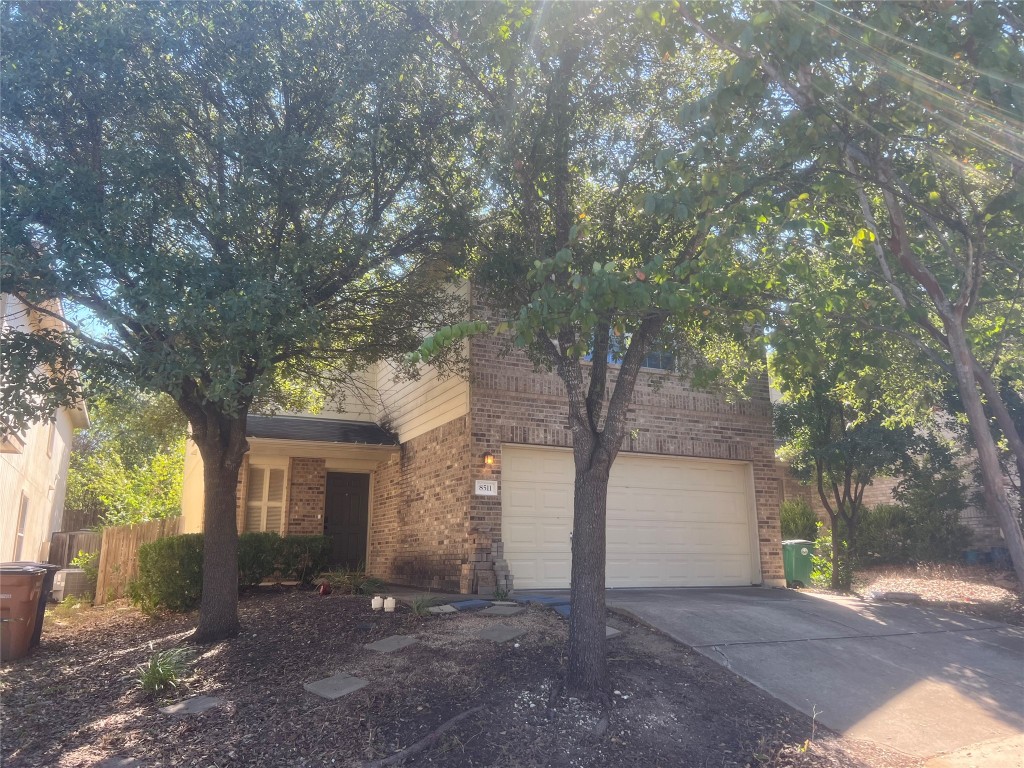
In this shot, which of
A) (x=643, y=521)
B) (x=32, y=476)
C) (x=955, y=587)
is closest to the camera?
(x=643, y=521)

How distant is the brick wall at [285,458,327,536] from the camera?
46.6 feet

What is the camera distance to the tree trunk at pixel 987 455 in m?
5.03

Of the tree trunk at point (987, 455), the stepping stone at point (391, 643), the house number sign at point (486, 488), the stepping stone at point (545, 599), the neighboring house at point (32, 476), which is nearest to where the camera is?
the tree trunk at point (987, 455)

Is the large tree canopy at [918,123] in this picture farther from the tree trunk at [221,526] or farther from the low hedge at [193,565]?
the low hedge at [193,565]

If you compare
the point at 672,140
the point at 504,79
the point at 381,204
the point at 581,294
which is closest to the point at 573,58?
the point at 504,79

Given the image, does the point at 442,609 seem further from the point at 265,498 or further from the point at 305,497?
the point at 265,498

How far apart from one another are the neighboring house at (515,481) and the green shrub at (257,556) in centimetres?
154

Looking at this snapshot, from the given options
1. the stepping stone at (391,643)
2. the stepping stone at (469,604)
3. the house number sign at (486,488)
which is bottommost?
the stepping stone at (391,643)

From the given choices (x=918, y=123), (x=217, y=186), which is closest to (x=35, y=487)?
(x=217, y=186)

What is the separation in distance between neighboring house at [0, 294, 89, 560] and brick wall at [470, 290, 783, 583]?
520cm

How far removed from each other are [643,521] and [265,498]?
7091 mm

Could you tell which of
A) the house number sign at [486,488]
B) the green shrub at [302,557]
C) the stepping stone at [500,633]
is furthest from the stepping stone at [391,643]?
the green shrub at [302,557]

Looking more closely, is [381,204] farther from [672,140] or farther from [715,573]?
[715,573]

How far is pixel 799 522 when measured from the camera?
60.6 feet
